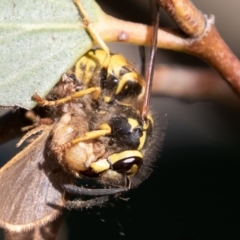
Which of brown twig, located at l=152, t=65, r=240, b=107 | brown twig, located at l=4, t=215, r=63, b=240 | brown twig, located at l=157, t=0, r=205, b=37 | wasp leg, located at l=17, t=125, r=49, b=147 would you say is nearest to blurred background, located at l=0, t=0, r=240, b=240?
brown twig, located at l=152, t=65, r=240, b=107

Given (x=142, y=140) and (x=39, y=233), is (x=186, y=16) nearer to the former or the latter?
(x=142, y=140)

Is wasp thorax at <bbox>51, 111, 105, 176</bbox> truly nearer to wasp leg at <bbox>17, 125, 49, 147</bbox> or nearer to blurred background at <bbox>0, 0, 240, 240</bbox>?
Result: wasp leg at <bbox>17, 125, 49, 147</bbox>

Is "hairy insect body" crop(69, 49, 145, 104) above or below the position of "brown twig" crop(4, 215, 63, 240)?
above

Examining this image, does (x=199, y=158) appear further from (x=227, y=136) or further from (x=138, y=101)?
(x=138, y=101)

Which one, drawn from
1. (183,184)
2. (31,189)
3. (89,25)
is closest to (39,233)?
(31,189)

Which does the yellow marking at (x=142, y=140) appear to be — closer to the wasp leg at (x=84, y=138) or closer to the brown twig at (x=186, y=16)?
the wasp leg at (x=84, y=138)

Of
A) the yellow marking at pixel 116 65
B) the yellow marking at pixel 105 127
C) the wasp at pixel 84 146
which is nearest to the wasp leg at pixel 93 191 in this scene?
the wasp at pixel 84 146
